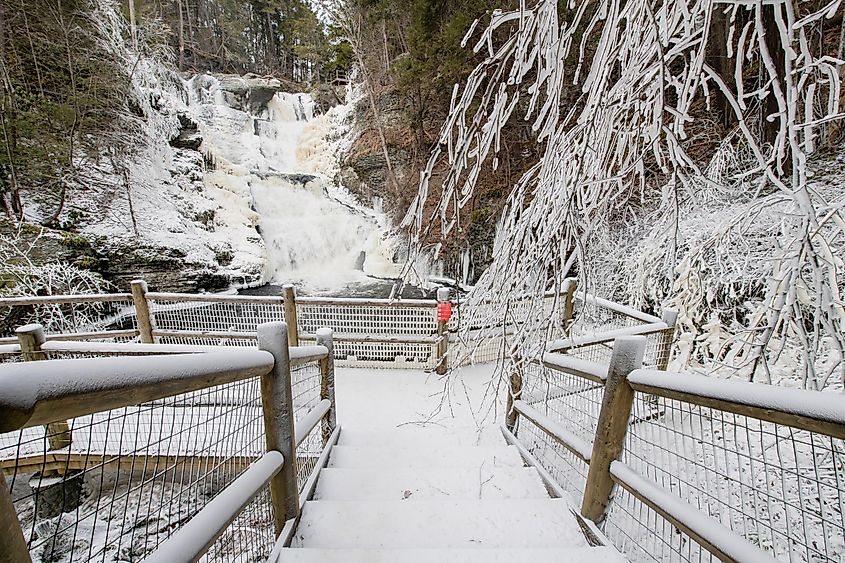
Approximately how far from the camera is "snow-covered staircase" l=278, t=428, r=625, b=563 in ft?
4.44

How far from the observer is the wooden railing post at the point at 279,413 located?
4.50 ft

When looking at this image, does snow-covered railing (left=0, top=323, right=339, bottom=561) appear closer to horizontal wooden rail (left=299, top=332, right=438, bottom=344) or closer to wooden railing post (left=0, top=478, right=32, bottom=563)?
wooden railing post (left=0, top=478, right=32, bottom=563)

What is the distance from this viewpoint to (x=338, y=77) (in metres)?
18.7

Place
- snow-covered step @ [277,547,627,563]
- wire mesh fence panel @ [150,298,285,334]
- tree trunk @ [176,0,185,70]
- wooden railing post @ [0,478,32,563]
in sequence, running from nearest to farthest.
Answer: wooden railing post @ [0,478,32,563] < snow-covered step @ [277,547,627,563] < wire mesh fence panel @ [150,298,285,334] < tree trunk @ [176,0,185,70]

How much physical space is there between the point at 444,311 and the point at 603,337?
231 cm

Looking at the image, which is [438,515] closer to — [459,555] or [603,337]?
[459,555]

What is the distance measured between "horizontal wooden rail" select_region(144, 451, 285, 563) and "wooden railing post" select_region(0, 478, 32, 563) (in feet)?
1.03

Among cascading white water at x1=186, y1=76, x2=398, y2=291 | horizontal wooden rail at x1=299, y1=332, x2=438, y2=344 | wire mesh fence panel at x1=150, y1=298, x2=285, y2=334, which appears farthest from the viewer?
cascading white water at x1=186, y1=76, x2=398, y2=291

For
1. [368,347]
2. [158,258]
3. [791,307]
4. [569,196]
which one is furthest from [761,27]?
[158,258]

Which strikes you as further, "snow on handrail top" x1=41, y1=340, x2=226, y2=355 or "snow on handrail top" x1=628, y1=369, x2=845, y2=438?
"snow on handrail top" x1=41, y1=340, x2=226, y2=355

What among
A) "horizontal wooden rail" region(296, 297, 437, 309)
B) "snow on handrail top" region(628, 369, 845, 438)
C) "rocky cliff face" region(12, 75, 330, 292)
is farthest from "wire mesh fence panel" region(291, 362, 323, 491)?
"rocky cliff face" region(12, 75, 330, 292)

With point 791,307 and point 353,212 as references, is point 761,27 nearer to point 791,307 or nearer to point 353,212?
point 791,307

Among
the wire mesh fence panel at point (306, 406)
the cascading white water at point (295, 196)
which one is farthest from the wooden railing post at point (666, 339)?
the cascading white water at point (295, 196)

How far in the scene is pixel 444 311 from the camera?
4379 millimetres
